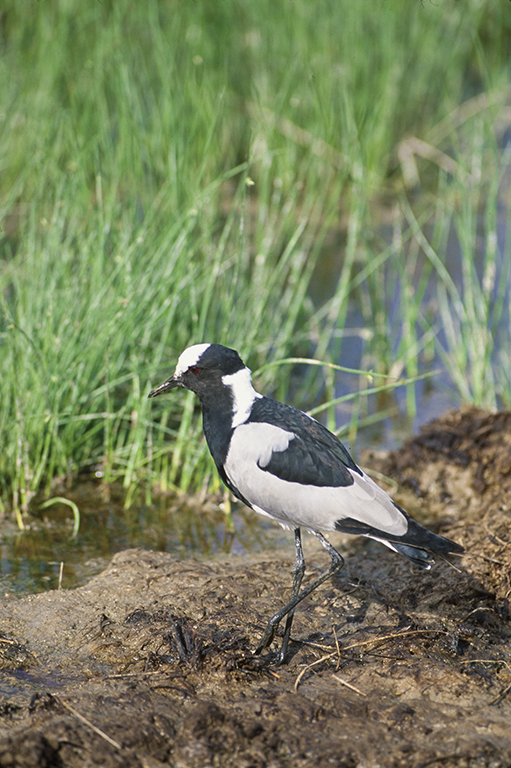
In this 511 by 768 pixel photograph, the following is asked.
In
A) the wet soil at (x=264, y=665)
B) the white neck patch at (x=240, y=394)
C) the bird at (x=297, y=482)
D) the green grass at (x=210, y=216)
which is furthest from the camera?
the green grass at (x=210, y=216)

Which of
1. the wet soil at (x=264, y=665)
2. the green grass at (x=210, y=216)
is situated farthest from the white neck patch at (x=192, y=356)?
the wet soil at (x=264, y=665)

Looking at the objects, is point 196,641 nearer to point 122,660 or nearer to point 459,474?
point 122,660

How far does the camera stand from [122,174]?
16.9 ft

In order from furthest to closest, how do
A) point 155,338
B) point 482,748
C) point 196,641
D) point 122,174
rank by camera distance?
point 122,174
point 155,338
point 196,641
point 482,748

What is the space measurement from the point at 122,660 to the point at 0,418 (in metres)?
1.57

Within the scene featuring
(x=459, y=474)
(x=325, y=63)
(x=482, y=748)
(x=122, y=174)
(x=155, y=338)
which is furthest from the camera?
(x=325, y=63)

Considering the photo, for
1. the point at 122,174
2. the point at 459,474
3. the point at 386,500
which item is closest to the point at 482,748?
the point at 386,500

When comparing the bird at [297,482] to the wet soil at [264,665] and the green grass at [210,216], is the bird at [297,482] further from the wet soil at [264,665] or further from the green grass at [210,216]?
the green grass at [210,216]

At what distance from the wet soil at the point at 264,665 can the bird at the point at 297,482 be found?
21cm

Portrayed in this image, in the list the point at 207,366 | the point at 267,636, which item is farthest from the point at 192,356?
the point at 267,636

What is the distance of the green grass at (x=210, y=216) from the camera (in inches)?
161

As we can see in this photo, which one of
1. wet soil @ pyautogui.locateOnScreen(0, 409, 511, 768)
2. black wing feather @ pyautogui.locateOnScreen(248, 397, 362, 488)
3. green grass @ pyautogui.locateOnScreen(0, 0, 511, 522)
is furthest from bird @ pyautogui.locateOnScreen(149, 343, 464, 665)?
green grass @ pyautogui.locateOnScreen(0, 0, 511, 522)

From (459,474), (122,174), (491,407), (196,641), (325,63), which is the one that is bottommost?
(196,641)

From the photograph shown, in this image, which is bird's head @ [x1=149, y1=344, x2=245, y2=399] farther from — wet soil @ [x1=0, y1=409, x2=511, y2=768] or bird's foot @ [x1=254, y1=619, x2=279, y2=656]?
bird's foot @ [x1=254, y1=619, x2=279, y2=656]
